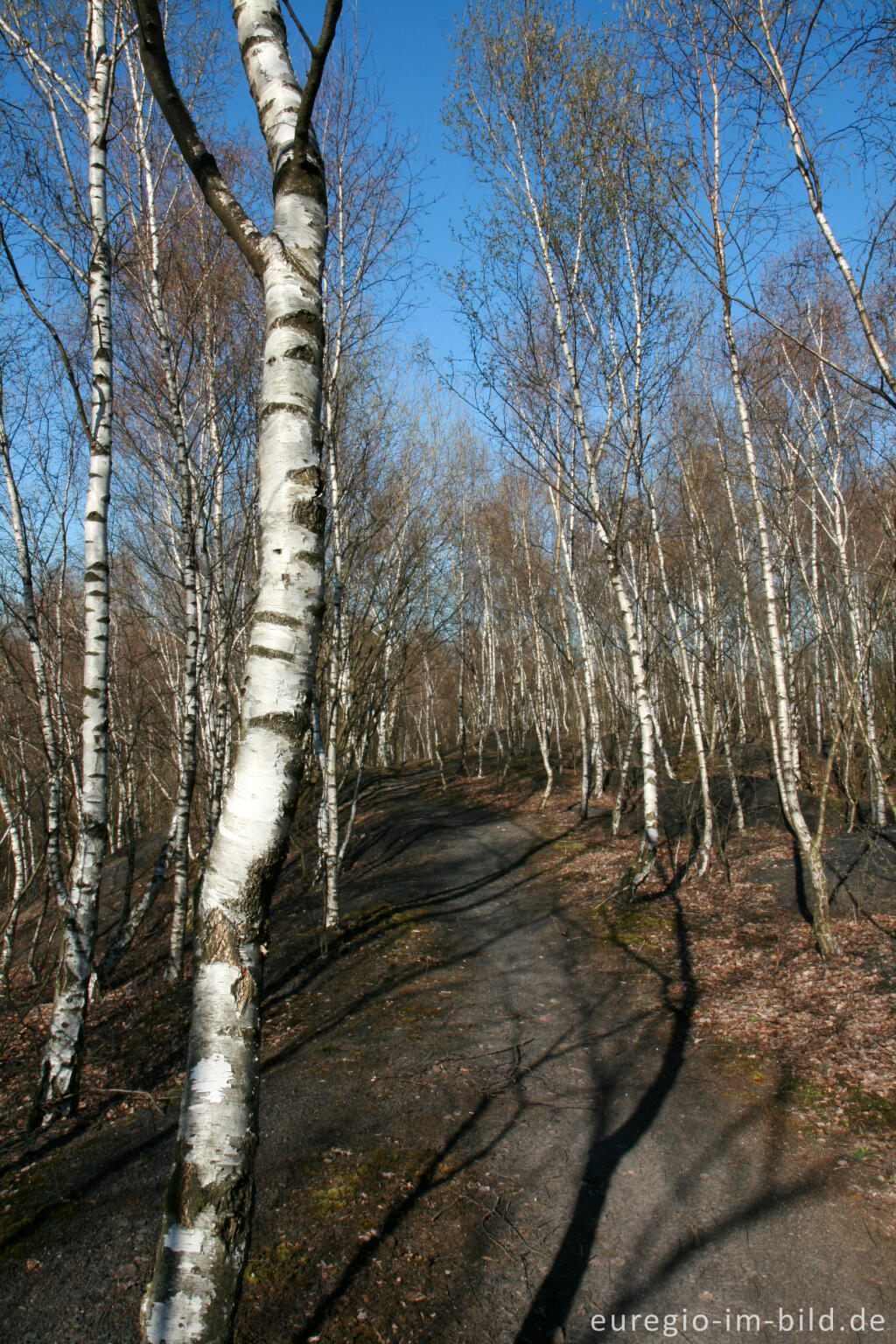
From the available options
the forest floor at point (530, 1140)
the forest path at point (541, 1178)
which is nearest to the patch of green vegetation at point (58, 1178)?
the forest floor at point (530, 1140)

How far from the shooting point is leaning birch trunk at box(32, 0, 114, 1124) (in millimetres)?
5012

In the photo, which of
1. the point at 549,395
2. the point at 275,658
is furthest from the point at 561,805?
the point at 275,658

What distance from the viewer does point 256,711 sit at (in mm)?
1976

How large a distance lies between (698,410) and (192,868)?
43.0 ft

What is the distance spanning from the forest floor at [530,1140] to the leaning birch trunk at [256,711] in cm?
163

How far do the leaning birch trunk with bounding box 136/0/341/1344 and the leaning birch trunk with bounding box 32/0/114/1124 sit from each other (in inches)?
132

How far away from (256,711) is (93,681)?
3.88 m

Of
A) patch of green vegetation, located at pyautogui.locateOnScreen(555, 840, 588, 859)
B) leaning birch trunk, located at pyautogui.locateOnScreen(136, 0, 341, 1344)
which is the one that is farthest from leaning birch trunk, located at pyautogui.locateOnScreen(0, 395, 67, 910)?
patch of green vegetation, located at pyautogui.locateOnScreen(555, 840, 588, 859)

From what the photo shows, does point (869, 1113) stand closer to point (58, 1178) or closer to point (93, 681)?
point (58, 1178)

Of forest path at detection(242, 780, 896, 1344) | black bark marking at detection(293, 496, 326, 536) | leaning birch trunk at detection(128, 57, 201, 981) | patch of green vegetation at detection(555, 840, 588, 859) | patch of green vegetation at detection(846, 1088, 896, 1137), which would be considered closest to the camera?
black bark marking at detection(293, 496, 326, 536)

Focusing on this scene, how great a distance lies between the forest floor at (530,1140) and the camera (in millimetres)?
2963

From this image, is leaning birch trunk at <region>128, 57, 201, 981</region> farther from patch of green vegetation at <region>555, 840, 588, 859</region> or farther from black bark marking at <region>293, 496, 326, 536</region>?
black bark marking at <region>293, 496, 326, 536</region>

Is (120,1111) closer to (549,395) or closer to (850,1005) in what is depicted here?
(850,1005)

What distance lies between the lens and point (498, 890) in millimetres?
9484
